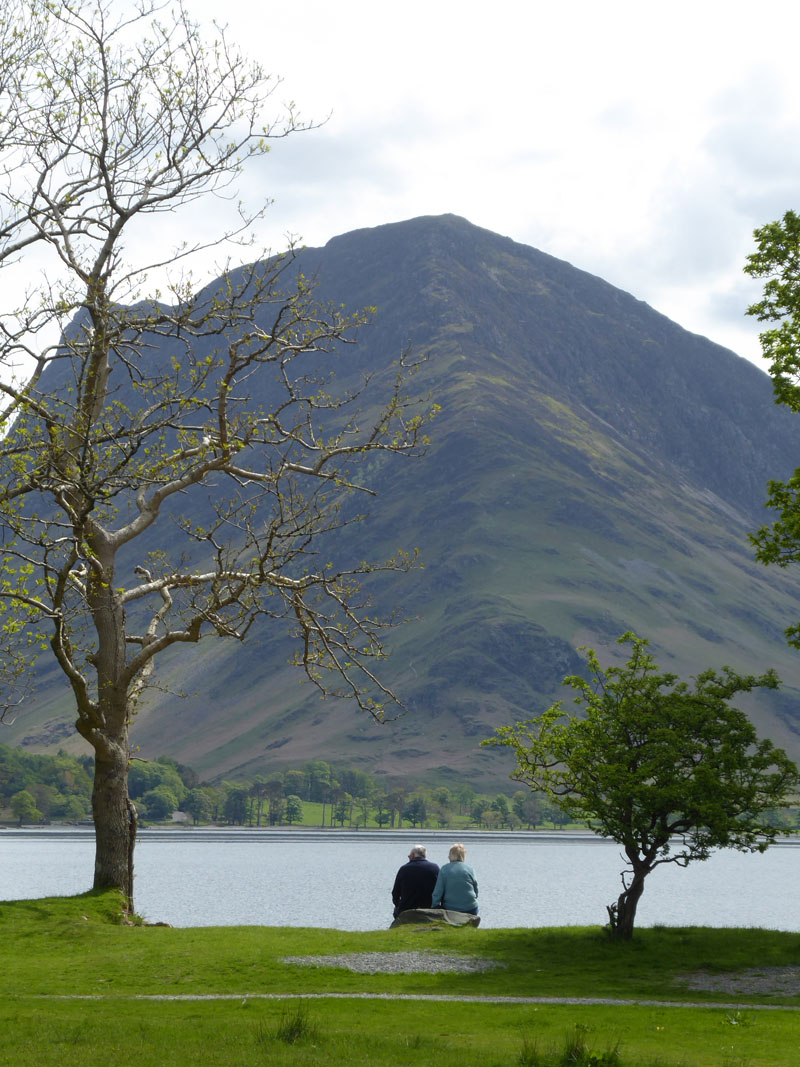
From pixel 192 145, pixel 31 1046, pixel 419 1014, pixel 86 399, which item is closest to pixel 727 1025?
pixel 419 1014

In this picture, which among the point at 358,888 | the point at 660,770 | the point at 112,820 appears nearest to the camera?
the point at 660,770

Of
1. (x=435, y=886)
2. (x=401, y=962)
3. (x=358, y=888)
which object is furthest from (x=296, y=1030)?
(x=358, y=888)

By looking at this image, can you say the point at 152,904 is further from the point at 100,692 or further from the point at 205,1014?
the point at 205,1014

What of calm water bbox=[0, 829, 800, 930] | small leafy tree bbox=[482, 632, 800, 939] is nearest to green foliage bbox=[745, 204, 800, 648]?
small leafy tree bbox=[482, 632, 800, 939]

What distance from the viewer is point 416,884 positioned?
96.1ft

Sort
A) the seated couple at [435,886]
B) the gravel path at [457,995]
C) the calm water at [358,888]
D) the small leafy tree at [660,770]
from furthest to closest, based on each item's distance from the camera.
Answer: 1. the calm water at [358,888]
2. the seated couple at [435,886]
3. the small leafy tree at [660,770]
4. the gravel path at [457,995]

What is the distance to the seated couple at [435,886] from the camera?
28500mm

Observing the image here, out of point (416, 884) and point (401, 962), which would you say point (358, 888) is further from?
point (401, 962)

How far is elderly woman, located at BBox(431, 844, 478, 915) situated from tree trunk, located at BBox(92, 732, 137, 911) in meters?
7.84

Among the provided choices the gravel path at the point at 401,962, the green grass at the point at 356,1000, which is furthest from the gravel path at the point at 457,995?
the green grass at the point at 356,1000

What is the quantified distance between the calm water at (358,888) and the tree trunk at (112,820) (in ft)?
120

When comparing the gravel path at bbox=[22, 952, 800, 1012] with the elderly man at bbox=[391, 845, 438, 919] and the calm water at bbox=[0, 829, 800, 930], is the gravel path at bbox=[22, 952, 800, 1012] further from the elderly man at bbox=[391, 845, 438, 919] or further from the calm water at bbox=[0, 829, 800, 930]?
the calm water at bbox=[0, 829, 800, 930]

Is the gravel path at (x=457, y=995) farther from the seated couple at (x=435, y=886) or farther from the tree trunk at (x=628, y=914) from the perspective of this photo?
the seated couple at (x=435, y=886)

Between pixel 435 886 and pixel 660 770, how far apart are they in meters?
6.53
